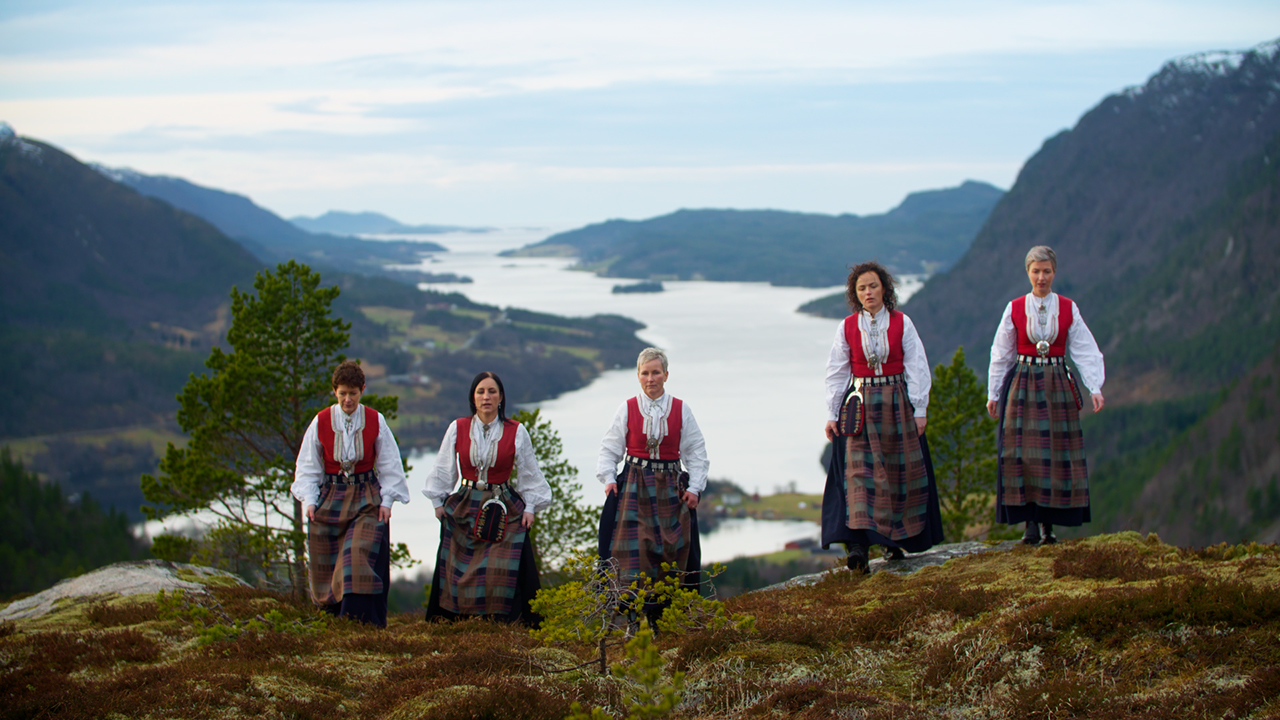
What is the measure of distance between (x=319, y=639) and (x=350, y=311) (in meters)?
145

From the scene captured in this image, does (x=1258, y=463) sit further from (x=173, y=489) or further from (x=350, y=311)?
(x=350, y=311)

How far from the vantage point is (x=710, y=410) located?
9781cm

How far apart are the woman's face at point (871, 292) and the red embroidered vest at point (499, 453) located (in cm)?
278

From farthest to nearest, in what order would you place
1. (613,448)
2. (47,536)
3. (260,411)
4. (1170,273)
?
(1170,273)
(47,536)
(260,411)
(613,448)

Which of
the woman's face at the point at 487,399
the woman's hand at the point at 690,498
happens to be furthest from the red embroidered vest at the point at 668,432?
the woman's face at the point at 487,399

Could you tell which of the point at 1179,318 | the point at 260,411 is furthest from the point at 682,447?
the point at 1179,318

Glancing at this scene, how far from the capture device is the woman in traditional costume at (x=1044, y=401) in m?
7.66

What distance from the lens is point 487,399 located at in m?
7.22

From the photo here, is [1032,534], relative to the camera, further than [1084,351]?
Yes

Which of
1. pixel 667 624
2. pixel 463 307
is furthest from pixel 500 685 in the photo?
pixel 463 307

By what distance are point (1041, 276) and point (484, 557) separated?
4.74 m

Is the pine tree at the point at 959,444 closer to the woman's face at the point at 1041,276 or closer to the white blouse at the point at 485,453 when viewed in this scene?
the woman's face at the point at 1041,276

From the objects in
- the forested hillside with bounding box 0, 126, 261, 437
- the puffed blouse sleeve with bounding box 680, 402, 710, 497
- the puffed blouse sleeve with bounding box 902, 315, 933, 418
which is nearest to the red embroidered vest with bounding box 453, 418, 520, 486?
the puffed blouse sleeve with bounding box 680, 402, 710, 497

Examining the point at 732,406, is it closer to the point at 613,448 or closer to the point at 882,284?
the point at 882,284
